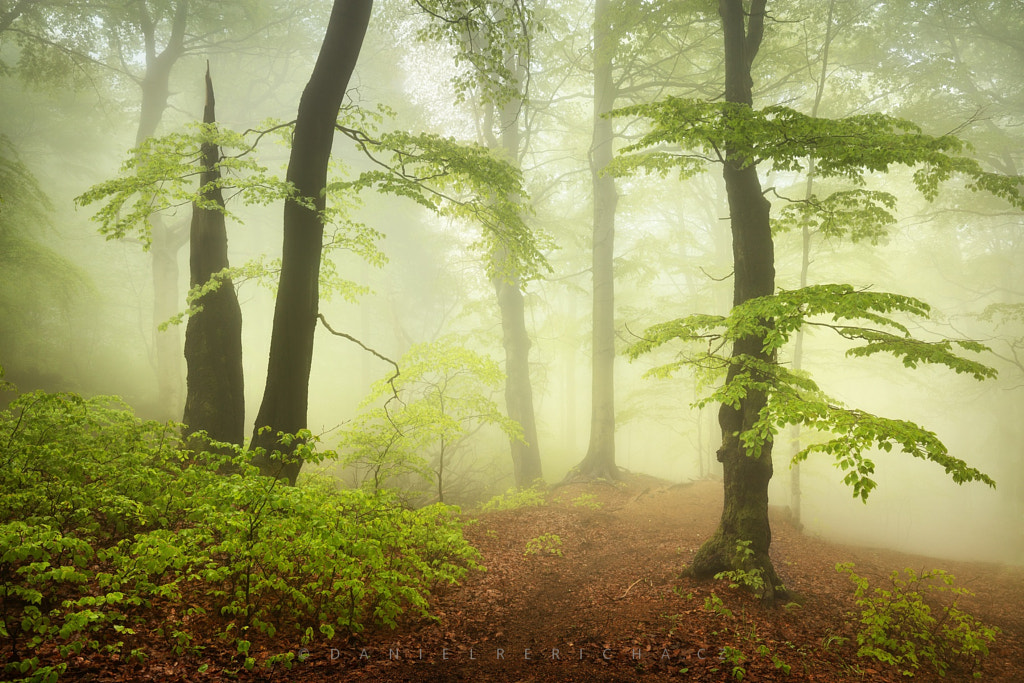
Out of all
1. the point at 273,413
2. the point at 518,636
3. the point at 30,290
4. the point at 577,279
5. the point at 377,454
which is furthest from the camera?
the point at 577,279

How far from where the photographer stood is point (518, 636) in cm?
480

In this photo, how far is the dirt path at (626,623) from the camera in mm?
3871

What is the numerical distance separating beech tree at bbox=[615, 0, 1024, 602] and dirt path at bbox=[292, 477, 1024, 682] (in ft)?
2.60

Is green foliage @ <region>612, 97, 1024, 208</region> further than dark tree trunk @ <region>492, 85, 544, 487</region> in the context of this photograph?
No

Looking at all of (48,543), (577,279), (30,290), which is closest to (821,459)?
(577,279)

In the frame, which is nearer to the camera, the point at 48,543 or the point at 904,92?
the point at 48,543

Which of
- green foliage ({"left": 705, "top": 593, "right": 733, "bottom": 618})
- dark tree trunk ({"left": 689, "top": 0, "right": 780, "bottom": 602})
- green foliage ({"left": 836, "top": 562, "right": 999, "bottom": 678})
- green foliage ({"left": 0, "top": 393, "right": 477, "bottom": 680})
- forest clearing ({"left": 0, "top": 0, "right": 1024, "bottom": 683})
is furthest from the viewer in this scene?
Result: dark tree trunk ({"left": 689, "top": 0, "right": 780, "bottom": 602})

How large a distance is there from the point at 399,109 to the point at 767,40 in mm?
15686

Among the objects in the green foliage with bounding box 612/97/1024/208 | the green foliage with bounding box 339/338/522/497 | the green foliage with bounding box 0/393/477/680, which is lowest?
the green foliage with bounding box 0/393/477/680

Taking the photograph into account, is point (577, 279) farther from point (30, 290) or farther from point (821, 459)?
point (30, 290)

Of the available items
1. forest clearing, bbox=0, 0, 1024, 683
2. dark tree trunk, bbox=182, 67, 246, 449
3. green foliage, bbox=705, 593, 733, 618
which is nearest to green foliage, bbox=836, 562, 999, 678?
forest clearing, bbox=0, 0, 1024, 683

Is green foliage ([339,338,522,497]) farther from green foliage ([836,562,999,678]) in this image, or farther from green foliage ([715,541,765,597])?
green foliage ([836,562,999,678])

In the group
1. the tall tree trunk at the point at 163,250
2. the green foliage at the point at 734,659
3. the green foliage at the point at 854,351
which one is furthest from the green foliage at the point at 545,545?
A: the tall tree trunk at the point at 163,250

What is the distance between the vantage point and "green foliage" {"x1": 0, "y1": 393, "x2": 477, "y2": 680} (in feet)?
10.1
